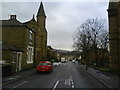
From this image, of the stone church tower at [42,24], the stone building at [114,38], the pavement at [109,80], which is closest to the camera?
the pavement at [109,80]

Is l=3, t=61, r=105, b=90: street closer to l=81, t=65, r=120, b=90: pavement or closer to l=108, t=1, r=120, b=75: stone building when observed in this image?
l=81, t=65, r=120, b=90: pavement

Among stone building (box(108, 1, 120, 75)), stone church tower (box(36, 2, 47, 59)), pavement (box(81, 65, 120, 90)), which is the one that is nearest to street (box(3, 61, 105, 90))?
pavement (box(81, 65, 120, 90))

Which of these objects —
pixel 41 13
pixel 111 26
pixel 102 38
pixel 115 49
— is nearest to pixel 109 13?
pixel 111 26

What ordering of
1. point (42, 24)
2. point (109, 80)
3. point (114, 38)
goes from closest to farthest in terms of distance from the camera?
point (109, 80) → point (114, 38) → point (42, 24)

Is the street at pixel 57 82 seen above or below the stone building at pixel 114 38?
below

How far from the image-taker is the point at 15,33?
28.8m

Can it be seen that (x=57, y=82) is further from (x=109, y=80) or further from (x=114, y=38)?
(x=114, y=38)

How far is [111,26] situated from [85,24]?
25.9m

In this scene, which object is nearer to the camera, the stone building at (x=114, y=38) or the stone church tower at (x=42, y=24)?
the stone building at (x=114, y=38)

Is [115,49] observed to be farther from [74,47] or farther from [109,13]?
[74,47]

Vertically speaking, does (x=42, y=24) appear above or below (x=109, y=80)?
above

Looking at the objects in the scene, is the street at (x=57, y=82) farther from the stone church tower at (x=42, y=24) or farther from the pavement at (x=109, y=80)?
the stone church tower at (x=42, y=24)

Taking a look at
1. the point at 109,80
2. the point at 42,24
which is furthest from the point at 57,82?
the point at 42,24

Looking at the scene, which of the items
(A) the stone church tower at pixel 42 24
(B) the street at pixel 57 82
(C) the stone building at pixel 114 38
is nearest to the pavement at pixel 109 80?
(B) the street at pixel 57 82
